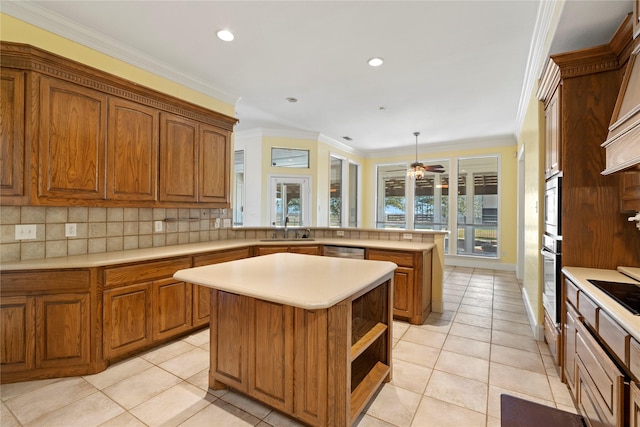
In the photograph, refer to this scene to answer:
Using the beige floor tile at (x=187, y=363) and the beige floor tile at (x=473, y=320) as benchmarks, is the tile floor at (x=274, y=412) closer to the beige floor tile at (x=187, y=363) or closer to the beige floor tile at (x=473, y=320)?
the beige floor tile at (x=187, y=363)

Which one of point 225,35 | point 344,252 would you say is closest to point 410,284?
point 344,252

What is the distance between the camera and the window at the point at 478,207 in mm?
6602

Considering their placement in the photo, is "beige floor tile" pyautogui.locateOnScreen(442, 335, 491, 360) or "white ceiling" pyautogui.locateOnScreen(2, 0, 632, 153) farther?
"beige floor tile" pyautogui.locateOnScreen(442, 335, 491, 360)

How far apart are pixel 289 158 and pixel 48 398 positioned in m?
4.97

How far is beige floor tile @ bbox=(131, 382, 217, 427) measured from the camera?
1799mm

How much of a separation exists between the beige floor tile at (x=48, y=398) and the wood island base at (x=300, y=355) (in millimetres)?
949

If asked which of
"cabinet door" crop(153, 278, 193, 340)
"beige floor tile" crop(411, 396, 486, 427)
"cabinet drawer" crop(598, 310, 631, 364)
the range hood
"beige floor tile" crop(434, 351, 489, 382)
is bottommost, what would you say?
"beige floor tile" crop(411, 396, 486, 427)

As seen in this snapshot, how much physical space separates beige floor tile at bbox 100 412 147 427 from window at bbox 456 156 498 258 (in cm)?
683

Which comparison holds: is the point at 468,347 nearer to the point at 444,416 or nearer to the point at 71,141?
the point at 444,416

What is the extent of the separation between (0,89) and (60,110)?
0.34m

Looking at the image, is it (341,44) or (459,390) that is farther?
(341,44)

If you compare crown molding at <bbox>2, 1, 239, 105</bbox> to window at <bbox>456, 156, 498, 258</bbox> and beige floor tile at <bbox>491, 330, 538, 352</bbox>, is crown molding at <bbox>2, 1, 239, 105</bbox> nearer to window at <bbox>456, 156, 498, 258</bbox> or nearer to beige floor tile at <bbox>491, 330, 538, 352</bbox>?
beige floor tile at <bbox>491, 330, 538, 352</bbox>

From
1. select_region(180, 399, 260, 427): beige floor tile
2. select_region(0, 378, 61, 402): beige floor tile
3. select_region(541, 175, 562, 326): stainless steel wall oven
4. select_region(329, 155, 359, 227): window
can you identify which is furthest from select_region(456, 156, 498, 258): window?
select_region(0, 378, 61, 402): beige floor tile

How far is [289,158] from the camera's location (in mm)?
6141
